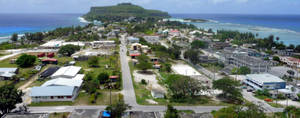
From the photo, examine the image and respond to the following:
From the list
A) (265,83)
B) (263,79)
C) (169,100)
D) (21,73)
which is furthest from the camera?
(21,73)

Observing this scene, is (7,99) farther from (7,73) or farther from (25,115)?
(7,73)

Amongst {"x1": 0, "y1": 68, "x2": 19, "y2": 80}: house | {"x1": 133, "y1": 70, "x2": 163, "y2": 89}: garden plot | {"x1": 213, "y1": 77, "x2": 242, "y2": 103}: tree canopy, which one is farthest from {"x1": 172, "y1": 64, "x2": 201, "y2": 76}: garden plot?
{"x1": 0, "y1": 68, "x2": 19, "y2": 80}: house

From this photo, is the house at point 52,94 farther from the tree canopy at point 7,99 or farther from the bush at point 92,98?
the tree canopy at point 7,99

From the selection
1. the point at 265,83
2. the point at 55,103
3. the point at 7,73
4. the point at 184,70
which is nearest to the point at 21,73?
the point at 7,73

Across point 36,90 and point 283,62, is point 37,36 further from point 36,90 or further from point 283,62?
point 283,62

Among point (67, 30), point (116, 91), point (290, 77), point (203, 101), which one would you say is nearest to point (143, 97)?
point (116, 91)

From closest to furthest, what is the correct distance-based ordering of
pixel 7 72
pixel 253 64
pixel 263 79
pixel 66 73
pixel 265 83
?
pixel 265 83 < pixel 263 79 < pixel 66 73 < pixel 7 72 < pixel 253 64

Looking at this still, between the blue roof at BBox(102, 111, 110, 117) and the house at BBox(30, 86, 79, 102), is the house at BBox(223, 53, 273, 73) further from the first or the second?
the house at BBox(30, 86, 79, 102)
